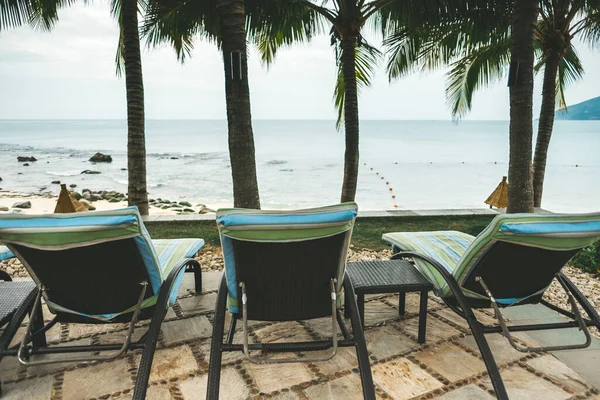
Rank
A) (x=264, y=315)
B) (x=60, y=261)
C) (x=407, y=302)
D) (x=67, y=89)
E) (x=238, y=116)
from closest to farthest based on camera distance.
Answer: (x=60, y=261), (x=264, y=315), (x=407, y=302), (x=238, y=116), (x=67, y=89)

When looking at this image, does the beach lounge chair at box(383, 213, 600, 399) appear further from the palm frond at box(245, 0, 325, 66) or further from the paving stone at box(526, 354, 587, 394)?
the palm frond at box(245, 0, 325, 66)

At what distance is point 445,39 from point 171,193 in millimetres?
13159

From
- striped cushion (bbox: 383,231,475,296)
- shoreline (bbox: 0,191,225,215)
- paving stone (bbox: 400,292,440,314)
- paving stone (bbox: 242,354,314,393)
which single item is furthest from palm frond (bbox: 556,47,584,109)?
paving stone (bbox: 242,354,314,393)

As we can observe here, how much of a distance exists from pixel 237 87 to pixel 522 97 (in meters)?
3.20

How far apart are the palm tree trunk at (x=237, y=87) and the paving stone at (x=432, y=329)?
241 cm

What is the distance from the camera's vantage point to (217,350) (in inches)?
74.2

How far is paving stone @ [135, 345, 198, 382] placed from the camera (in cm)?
222

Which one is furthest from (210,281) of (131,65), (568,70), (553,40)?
(568,70)

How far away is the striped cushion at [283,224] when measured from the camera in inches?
71.6

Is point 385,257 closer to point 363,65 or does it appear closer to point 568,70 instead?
point 363,65

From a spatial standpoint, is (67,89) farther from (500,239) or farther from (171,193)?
(500,239)

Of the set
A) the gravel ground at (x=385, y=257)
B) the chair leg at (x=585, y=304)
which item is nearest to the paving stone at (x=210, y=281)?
the gravel ground at (x=385, y=257)

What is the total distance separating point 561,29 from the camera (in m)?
7.28

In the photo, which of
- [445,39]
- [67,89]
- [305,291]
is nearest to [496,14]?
[445,39]
